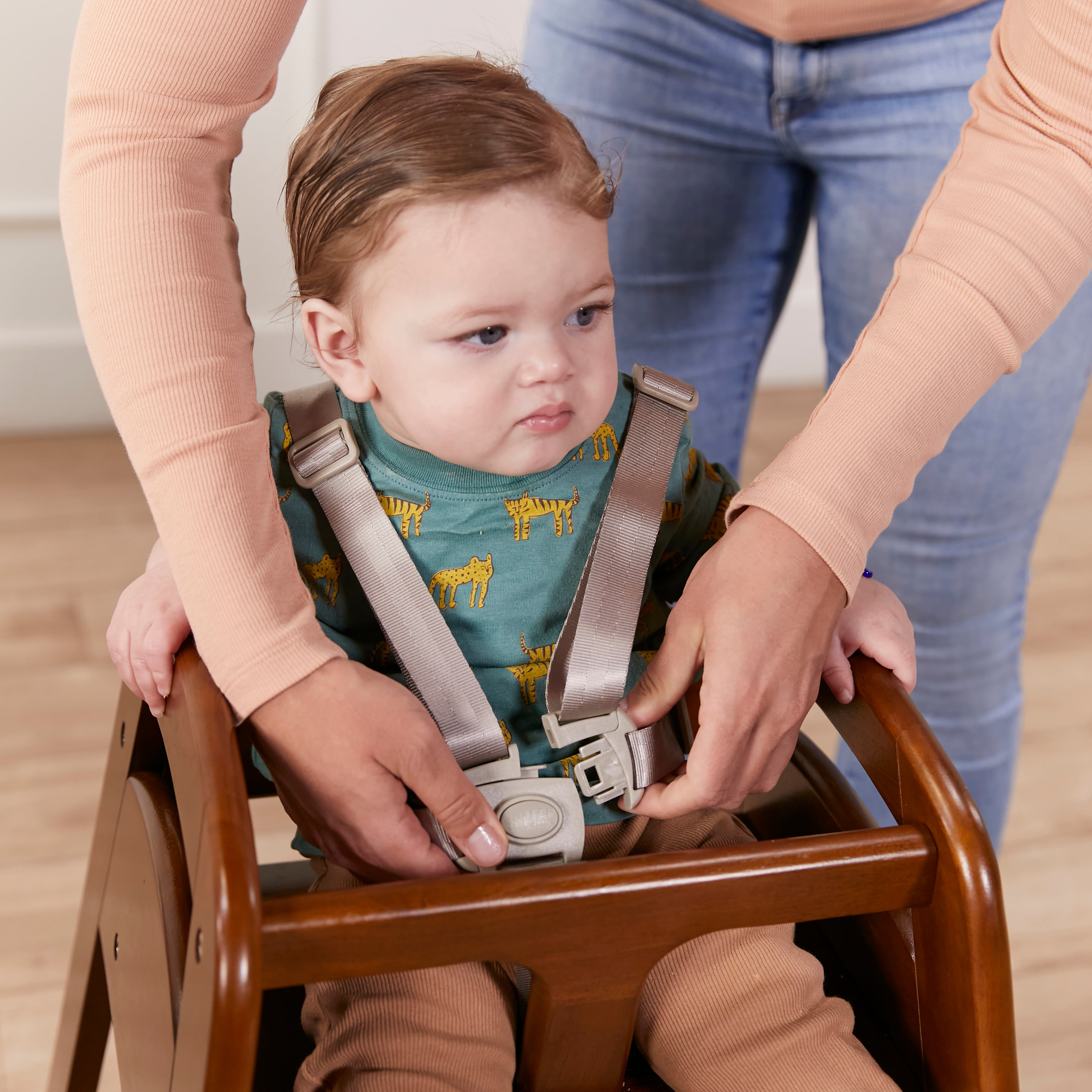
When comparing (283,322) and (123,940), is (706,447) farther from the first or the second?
(283,322)

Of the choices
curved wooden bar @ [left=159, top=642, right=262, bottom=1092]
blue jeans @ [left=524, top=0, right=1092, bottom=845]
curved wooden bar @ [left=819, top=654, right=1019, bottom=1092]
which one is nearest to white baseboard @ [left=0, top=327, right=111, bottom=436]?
blue jeans @ [left=524, top=0, right=1092, bottom=845]

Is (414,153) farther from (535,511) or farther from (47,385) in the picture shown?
(47,385)

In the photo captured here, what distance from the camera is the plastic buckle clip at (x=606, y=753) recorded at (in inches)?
30.0

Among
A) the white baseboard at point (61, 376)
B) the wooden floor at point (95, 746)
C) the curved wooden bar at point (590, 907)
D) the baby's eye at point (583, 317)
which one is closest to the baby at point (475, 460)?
the baby's eye at point (583, 317)

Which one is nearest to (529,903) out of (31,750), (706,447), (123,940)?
(123,940)

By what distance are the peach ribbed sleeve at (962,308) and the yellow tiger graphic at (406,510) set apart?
21 centimetres

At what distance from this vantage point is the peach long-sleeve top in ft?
2.10

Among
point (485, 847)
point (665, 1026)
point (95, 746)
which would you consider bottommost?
point (95, 746)

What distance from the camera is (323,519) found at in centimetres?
80

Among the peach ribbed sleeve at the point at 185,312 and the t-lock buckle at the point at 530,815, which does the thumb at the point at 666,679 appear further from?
the peach ribbed sleeve at the point at 185,312

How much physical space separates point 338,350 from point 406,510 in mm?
114

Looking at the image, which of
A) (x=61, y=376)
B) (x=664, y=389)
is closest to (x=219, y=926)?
(x=664, y=389)

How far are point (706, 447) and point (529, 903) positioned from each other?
68 cm

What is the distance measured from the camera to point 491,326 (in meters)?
0.71
